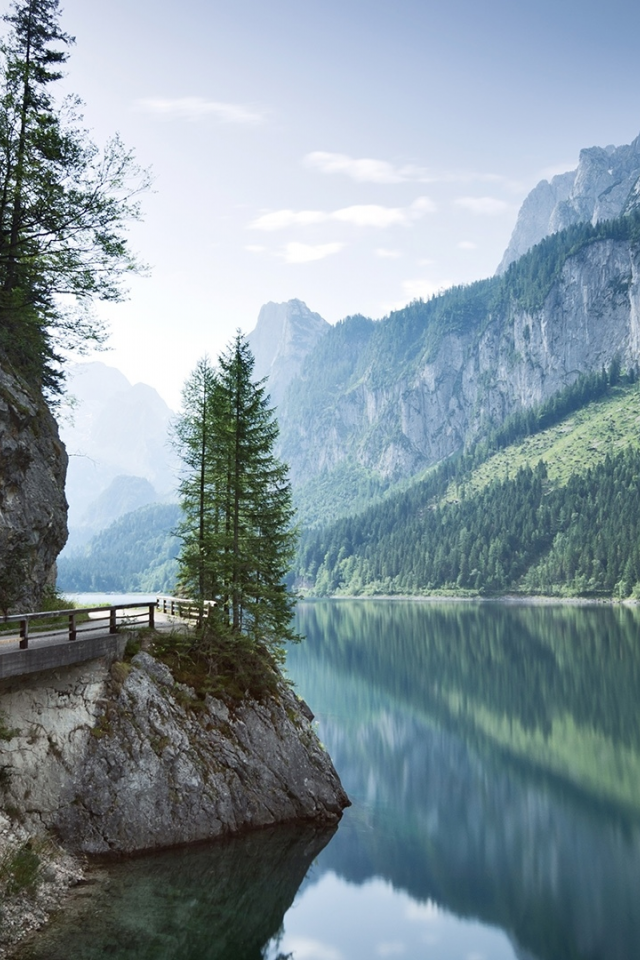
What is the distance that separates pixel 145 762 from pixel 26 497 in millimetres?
12947

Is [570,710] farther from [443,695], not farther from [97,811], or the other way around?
[97,811]

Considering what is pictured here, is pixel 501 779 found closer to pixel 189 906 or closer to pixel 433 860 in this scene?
pixel 433 860

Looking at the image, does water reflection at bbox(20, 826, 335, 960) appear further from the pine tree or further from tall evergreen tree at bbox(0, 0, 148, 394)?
tall evergreen tree at bbox(0, 0, 148, 394)

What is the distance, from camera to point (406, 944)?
23.4 meters

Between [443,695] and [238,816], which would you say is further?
[443,695]

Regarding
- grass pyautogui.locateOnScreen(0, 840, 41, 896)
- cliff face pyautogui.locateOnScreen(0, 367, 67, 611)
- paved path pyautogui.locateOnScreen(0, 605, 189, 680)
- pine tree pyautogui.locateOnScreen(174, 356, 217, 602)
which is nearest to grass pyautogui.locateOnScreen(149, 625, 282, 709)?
paved path pyautogui.locateOnScreen(0, 605, 189, 680)

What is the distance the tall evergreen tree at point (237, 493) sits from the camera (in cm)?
3578

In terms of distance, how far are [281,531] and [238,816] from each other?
15177mm

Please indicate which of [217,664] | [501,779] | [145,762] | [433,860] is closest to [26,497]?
[217,664]

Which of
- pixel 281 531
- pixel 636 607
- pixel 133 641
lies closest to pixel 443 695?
pixel 281 531

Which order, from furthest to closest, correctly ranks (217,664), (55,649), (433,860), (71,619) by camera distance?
(217,664), (433,860), (71,619), (55,649)

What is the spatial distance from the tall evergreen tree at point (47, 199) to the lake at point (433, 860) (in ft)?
75.7

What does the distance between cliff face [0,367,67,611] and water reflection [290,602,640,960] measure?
17.2 meters

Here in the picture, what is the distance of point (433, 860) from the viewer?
30.2 m
